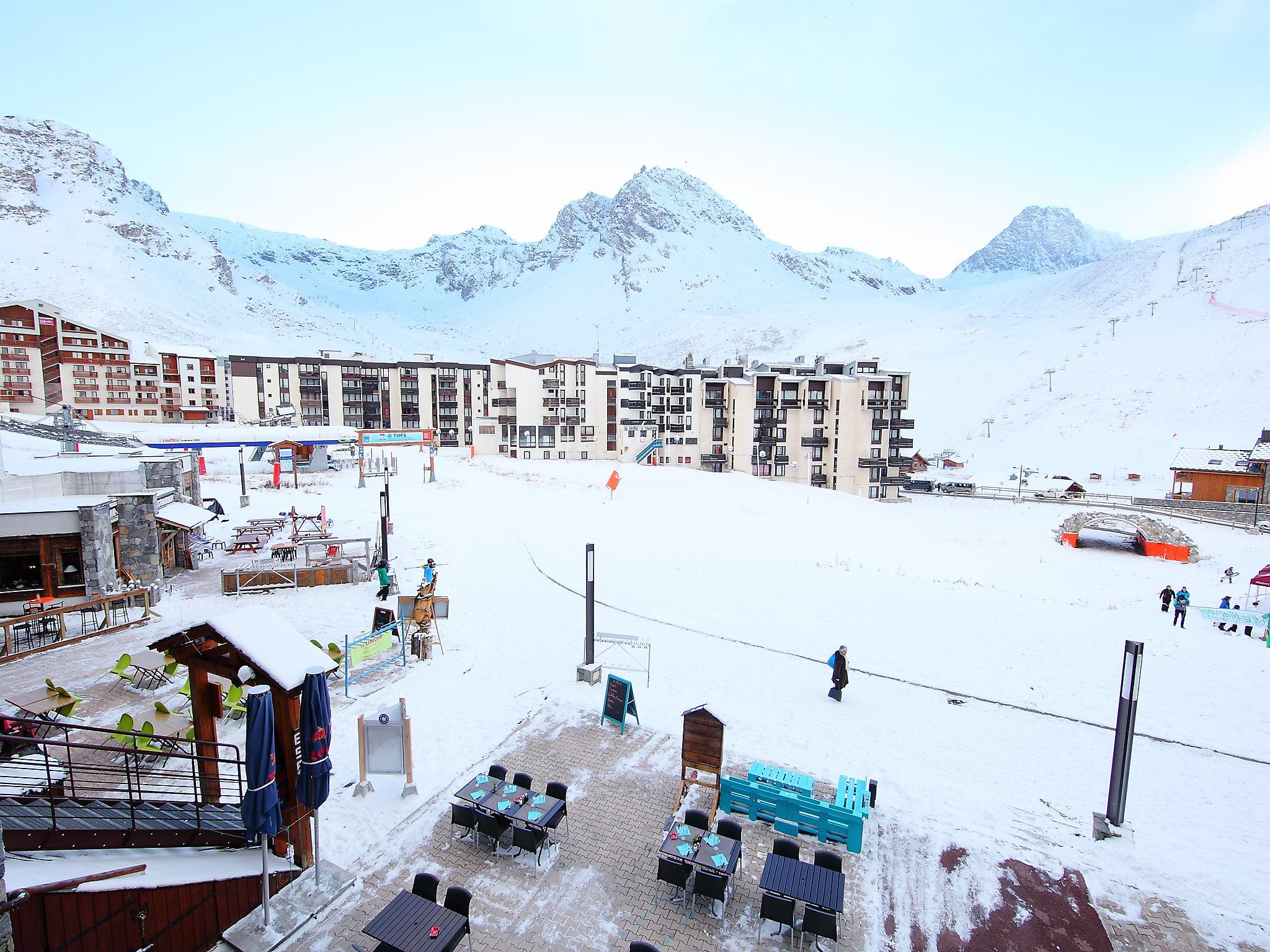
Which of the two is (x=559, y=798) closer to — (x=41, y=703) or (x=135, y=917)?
(x=135, y=917)

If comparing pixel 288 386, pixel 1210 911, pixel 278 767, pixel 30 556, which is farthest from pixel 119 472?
pixel 288 386

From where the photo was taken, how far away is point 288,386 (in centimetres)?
7544

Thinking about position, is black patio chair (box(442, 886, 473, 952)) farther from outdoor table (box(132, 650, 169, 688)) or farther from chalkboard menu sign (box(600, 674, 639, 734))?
outdoor table (box(132, 650, 169, 688))

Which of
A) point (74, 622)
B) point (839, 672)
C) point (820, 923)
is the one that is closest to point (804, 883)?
point (820, 923)

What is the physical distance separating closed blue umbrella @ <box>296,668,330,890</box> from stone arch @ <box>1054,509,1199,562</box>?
51201 mm

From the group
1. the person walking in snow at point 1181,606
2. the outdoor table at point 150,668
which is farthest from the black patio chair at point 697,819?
the person walking in snow at point 1181,606

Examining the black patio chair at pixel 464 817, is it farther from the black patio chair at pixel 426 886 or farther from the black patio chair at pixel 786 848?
the black patio chair at pixel 786 848

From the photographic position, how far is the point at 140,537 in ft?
66.7

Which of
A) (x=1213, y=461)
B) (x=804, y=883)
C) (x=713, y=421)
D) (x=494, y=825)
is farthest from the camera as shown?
(x=713, y=421)

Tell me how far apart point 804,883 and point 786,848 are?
77cm

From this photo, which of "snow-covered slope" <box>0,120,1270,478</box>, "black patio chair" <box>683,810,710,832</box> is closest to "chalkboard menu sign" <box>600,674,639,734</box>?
"black patio chair" <box>683,810,710,832</box>

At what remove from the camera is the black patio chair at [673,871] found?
27.7 feet

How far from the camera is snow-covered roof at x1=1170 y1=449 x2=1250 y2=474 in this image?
51.9 metres

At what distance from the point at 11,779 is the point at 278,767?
495 cm
